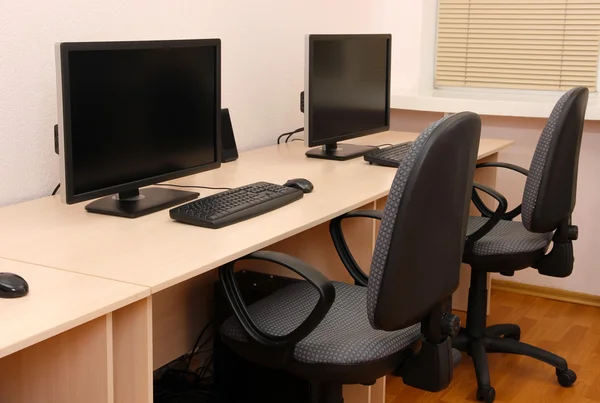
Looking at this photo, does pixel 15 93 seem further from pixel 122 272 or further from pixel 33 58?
pixel 122 272

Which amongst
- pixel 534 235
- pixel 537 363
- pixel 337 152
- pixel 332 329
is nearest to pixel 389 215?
pixel 332 329

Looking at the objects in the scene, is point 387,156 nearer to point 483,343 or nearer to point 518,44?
point 483,343

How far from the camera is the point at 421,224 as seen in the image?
177 cm

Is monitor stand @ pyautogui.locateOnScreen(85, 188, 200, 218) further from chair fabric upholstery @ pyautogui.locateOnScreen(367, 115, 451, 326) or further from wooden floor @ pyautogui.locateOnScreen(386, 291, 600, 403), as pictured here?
wooden floor @ pyautogui.locateOnScreen(386, 291, 600, 403)

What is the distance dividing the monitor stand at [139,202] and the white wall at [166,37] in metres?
0.28

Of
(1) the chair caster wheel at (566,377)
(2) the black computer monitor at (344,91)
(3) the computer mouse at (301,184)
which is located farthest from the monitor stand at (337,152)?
(1) the chair caster wheel at (566,377)

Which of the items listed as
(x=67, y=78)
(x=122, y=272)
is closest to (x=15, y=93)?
(x=67, y=78)

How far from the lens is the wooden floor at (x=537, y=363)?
2.91m

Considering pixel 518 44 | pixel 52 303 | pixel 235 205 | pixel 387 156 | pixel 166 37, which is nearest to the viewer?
pixel 52 303

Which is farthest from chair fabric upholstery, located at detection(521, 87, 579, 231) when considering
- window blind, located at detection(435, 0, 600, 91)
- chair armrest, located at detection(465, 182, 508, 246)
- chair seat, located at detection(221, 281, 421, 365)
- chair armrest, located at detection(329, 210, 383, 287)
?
window blind, located at detection(435, 0, 600, 91)

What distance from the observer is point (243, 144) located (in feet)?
10.7

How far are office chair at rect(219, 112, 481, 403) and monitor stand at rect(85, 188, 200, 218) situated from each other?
38cm

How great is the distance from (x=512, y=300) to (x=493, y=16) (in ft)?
4.52

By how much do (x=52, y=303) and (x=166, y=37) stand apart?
151 centimetres
